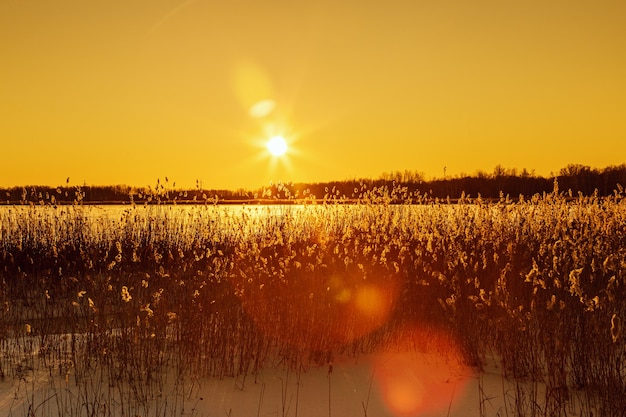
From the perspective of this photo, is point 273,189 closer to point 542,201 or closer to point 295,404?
point 542,201

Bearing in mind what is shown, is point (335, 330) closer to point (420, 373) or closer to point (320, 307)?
point (320, 307)

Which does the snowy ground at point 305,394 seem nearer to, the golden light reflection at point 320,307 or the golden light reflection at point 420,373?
the golden light reflection at point 420,373

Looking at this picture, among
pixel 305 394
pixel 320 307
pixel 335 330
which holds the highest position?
pixel 320 307

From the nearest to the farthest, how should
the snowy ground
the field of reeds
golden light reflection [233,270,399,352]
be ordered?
the snowy ground < the field of reeds < golden light reflection [233,270,399,352]

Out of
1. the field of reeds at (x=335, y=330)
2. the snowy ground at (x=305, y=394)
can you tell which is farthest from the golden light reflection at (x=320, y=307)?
the snowy ground at (x=305, y=394)

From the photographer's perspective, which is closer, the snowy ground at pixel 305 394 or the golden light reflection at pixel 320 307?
the snowy ground at pixel 305 394

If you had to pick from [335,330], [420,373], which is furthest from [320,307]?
[420,373]

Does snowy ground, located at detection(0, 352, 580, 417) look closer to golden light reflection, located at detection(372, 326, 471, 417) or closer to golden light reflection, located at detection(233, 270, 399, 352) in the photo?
golden light reflection, located at detection(372, 326, 471, 417)

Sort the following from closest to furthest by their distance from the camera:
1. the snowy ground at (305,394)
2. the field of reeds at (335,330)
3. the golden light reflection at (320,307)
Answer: the snowy ground at (305,394) → the field of reeds at (335,330) → the golden light reflection at (320,307)


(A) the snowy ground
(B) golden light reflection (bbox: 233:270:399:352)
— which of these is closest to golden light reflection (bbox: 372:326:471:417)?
(A) the snowy ground

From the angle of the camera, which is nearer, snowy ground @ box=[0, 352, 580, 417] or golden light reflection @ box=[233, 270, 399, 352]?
snowy ground @ box=[0, 352, 580, 417]

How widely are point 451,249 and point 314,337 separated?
2257 millimetres

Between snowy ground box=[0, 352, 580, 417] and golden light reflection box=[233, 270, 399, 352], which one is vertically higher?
golden light reflection box=[233, 270, 399, 352]

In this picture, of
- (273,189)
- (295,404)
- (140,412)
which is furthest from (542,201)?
(140,412)
